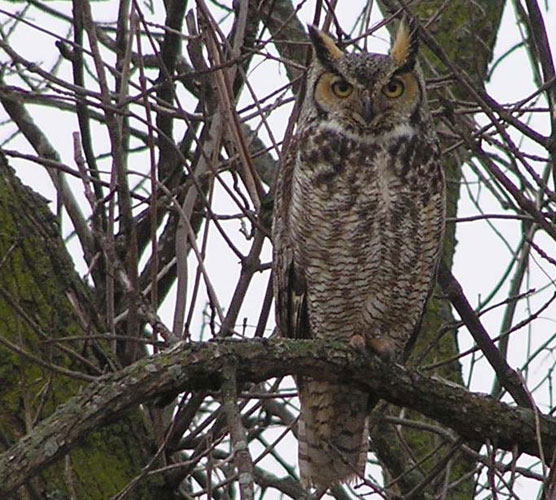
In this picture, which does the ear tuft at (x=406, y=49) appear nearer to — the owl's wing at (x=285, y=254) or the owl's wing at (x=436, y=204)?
the owl's wing at (x=436, y=204)

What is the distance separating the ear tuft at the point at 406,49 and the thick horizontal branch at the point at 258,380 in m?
1.01

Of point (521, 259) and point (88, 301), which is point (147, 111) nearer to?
point (88, 301)

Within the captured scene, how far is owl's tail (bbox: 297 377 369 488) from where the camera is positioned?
11.2 ft

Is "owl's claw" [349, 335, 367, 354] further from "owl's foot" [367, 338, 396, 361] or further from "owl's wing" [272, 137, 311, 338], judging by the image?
"owl's wing" [272, 137, 311, 338]

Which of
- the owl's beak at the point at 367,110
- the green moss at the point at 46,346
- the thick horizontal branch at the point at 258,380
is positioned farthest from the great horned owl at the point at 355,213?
the green moss at the point at 46,346

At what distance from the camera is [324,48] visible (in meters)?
3.25

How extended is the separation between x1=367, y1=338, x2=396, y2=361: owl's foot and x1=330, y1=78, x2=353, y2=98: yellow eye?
727 mm

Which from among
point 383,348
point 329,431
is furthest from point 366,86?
point 329,431

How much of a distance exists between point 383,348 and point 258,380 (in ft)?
2.43

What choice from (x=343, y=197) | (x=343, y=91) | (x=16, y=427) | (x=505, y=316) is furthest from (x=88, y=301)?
(x=505, y=316)

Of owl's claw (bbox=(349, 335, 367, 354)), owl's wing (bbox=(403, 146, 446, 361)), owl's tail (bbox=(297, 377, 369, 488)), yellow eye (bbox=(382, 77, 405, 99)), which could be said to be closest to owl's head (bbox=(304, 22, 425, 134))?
yellow eye (bbox=(382, 77, 405, 99))

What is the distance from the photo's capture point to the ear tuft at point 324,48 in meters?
3.21

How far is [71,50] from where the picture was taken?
3.37 m

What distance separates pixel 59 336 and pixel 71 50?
0.96 m
